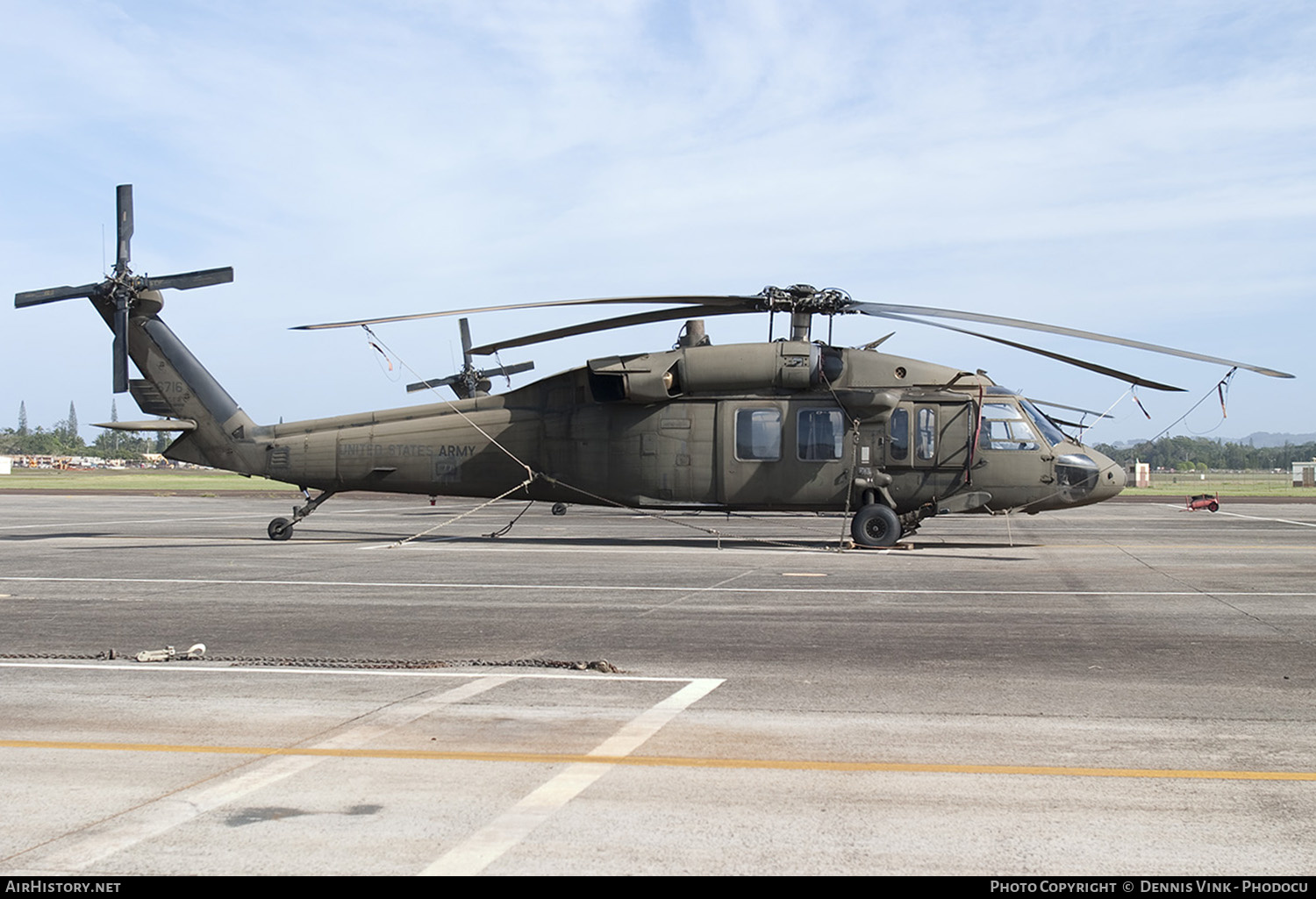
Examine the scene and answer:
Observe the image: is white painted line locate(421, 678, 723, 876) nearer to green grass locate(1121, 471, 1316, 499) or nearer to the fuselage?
the fuselage

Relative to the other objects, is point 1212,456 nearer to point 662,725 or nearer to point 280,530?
point 280,530

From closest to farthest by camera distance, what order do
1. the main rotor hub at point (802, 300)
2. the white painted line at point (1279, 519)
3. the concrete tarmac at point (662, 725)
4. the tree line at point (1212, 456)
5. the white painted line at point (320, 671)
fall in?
the concrete tarmac at point (662, 725) < the white painted line at point (320, 671) < the main rotor hub at point (802, 300) < the white painted line at point (1279, 519) < the tree line at point (1212, 456)

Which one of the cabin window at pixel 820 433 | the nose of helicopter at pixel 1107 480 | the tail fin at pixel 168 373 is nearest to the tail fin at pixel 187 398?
the tail fin at pixel 168 373

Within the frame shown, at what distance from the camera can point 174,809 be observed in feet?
16.3

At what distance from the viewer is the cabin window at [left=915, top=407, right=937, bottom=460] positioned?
20688 mm

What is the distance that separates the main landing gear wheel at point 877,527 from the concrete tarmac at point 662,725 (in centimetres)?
497

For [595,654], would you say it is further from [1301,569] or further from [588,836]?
[1301,569]

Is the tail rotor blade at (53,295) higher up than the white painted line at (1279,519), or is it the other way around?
the tail rotor blade at (53,295)

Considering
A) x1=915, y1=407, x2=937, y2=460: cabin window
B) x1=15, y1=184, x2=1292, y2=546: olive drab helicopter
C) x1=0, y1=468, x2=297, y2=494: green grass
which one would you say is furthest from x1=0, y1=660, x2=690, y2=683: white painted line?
x1=0, y1=468, x2=297, y2=494: green grass

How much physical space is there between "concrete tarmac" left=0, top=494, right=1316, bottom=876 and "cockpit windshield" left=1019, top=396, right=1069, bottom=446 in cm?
578

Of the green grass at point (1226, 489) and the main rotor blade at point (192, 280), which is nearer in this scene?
the main rotor blade at point (192, 280)

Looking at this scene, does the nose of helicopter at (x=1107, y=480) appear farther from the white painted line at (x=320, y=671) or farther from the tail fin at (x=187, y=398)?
the tail fin at (x=187, y=398)

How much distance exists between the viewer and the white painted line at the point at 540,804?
430 centimetres

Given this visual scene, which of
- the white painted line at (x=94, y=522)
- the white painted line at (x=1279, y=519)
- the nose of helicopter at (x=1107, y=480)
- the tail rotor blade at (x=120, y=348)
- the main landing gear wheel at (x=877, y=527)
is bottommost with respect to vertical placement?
the white painted line at (x=94, y=522)
